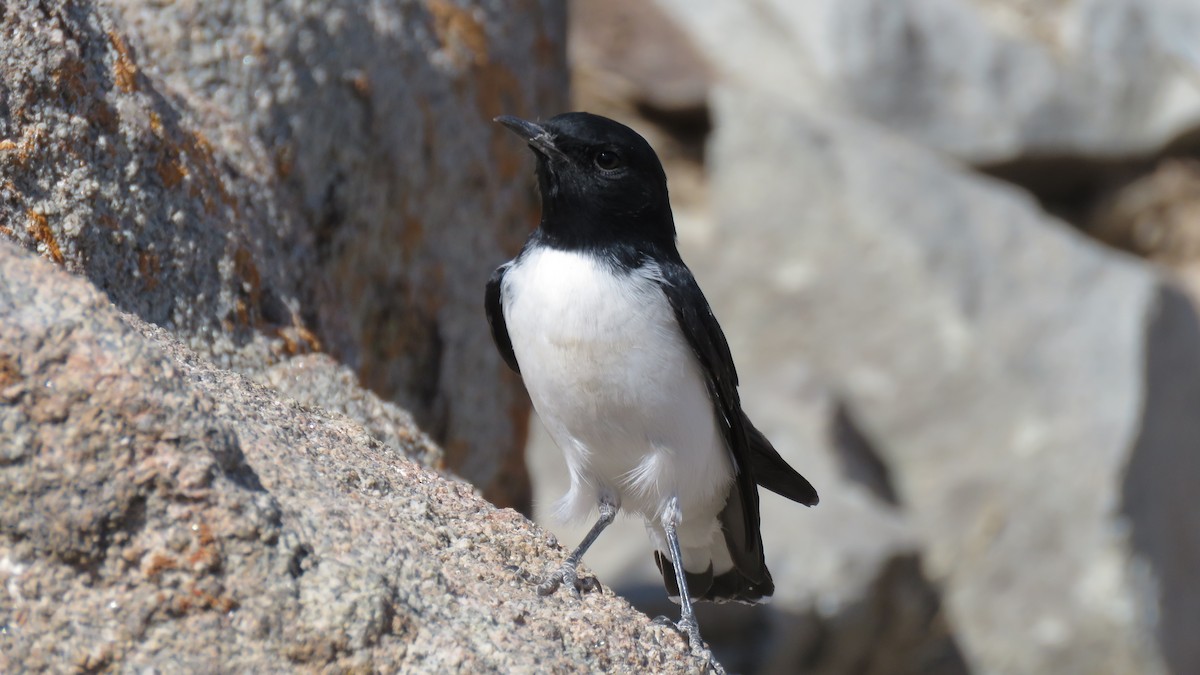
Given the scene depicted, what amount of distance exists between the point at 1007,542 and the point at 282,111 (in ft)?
22.4

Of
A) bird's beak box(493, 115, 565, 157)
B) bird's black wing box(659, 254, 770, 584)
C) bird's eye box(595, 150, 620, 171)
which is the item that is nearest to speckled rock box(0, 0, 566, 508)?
bird's beak box(493, 115, 565, 157)

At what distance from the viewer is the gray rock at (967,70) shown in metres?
13.3

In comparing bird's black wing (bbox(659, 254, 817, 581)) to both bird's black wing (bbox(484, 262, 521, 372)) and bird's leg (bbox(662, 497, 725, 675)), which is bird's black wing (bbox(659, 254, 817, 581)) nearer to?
bird's leg (bbox(662, 497, 725, 675))

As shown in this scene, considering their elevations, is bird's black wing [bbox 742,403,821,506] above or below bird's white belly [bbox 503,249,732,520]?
below

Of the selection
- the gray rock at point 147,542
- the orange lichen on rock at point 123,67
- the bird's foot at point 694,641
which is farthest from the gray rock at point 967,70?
the gray rock at point 147,542

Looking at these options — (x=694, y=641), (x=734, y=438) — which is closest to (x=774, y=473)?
(x=734, y=438)

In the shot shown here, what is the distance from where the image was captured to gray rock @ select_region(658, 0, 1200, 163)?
43.7ft

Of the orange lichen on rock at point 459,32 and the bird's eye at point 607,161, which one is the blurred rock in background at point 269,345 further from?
the bird's eye at point 607,161

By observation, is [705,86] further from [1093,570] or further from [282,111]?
[282,111]

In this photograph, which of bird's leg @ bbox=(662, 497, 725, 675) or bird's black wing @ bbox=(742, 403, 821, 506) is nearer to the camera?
bird's leg @ bbox=(662, 497, 725, 675)

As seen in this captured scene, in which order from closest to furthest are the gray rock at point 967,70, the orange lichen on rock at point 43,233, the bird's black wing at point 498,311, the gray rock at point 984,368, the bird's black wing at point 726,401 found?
the orange lichen on rock at point 43,233 → the bird's black wing at point 726,401 → the bird's black wing at point 498,311 → the gray rock at point 984,368 → the gray rock at point 967,70

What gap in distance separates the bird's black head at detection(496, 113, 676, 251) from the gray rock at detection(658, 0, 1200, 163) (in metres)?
8.66

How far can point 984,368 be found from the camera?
1053cm

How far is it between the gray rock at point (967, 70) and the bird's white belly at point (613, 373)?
8.96 m
